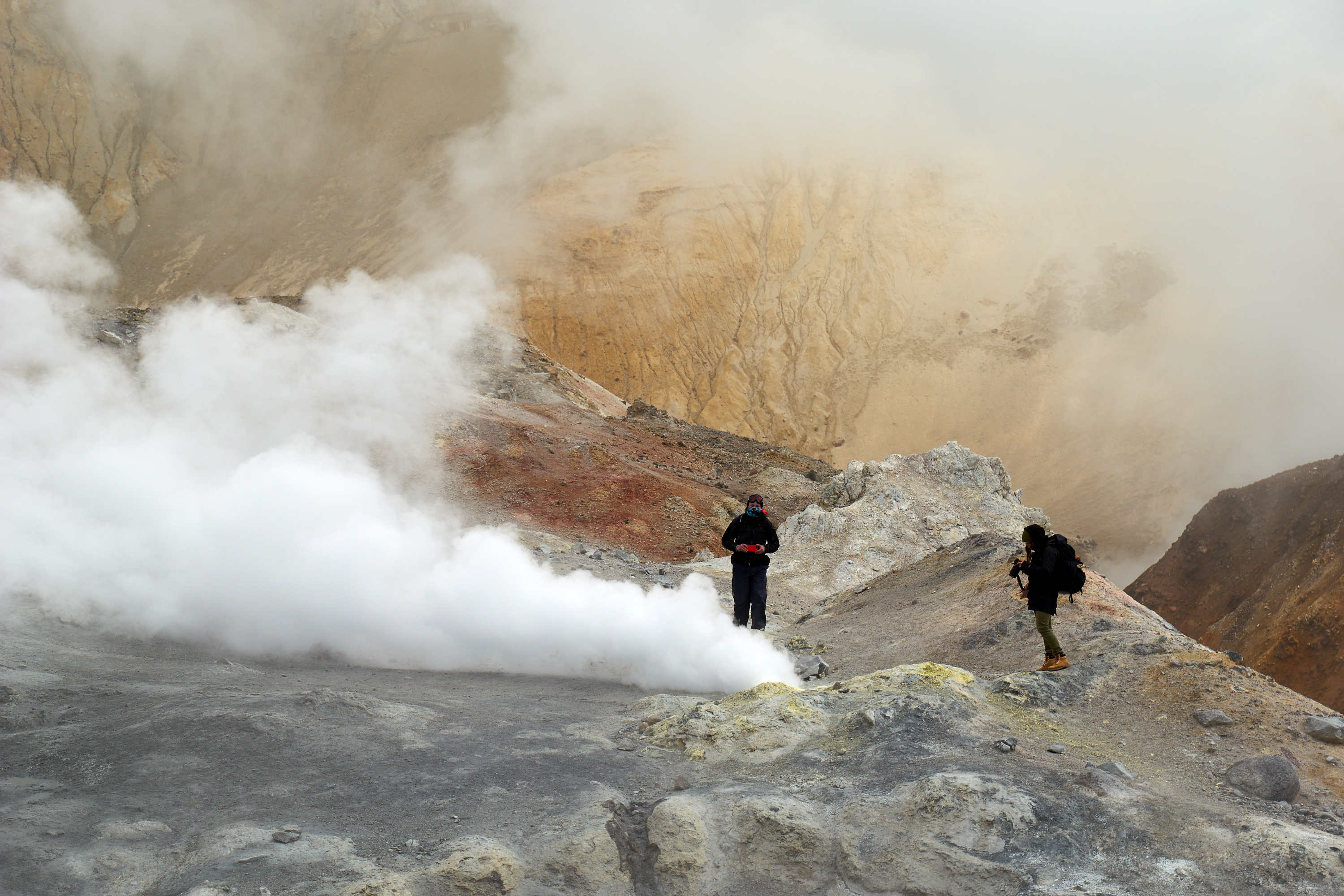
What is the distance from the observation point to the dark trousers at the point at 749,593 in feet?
32.2

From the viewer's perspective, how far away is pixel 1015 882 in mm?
5266

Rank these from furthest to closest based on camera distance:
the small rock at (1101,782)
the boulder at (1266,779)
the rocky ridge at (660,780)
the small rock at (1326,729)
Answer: the small rock at (1326,729) → the boulder at (1266,779) → the small rock at (1101,782) → the rocky ridge at (660,780)

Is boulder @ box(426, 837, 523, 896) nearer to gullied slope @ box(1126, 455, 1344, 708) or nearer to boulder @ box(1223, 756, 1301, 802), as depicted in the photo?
boulder @ box(1223, 756, 1301, 802)

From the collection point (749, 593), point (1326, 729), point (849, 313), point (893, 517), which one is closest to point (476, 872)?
point (749, 593)

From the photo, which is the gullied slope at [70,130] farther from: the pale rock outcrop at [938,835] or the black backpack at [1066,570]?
the pale rock outcrop at [938,835]

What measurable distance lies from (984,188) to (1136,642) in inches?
2312

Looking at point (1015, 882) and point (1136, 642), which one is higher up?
point (1136, 642)

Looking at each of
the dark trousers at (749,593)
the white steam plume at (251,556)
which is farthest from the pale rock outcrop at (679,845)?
the dark trousers at (749,593)

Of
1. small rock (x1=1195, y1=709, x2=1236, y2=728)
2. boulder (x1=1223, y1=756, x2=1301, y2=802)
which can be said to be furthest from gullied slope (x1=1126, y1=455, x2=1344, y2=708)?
boulder (x1=1223, y1=756, x2=1301, y2=802)

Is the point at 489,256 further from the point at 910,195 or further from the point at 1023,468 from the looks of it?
the point at 1023,468

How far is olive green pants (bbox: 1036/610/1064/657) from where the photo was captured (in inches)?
335

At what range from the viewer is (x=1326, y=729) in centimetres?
689

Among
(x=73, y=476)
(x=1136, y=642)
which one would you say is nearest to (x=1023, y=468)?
(x=1136, y=642)

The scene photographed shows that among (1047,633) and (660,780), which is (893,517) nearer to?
(1047,633)
